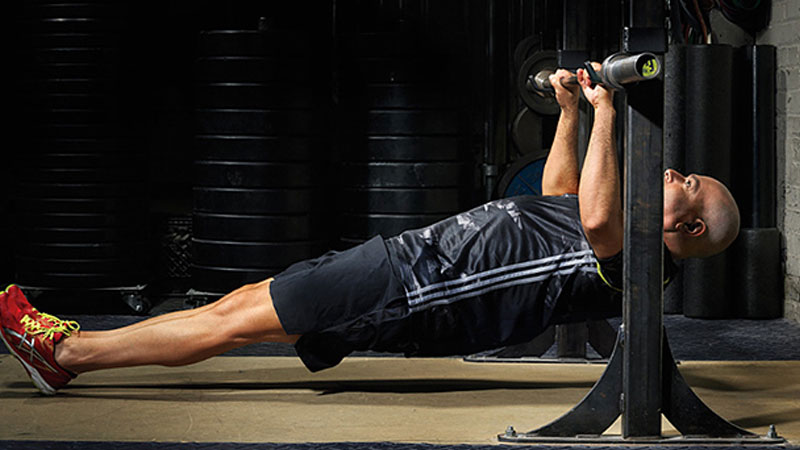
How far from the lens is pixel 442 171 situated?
4.62 m

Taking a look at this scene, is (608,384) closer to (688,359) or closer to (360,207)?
(688,359)

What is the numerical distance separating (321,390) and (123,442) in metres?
0.71

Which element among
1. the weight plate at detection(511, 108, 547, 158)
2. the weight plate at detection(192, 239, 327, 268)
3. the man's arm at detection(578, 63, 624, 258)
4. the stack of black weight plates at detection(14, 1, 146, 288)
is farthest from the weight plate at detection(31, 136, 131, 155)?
the man's arm at detection(578, 63, 624, 258)

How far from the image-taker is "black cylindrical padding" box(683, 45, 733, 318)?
4641mm

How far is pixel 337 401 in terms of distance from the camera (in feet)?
9.73

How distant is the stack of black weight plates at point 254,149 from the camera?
4.56m

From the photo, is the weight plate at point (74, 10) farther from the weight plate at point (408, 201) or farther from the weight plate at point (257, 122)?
the weight plate at point (408, 201)

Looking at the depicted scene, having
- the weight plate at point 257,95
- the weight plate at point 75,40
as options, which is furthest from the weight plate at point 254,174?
the weight plate at point 75,40

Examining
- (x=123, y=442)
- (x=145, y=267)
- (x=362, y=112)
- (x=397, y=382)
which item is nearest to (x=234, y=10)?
(x=362, y=112)

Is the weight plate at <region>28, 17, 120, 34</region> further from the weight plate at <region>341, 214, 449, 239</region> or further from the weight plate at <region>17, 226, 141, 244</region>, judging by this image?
the weight plate at <region>341, 214, 449, 239</region>

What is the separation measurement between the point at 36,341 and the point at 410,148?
208 centimetres

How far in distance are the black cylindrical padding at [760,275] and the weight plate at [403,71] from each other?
1497mm

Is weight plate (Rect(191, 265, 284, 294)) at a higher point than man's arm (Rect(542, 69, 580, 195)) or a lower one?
lower

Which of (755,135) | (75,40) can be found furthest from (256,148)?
(755,135)
